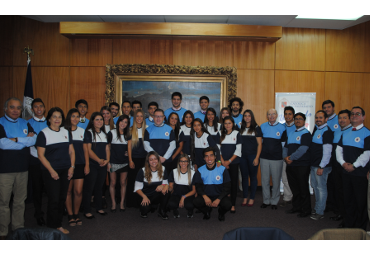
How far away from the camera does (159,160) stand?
12.4ft

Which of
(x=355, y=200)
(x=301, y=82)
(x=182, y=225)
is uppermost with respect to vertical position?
(x=301, y=82)

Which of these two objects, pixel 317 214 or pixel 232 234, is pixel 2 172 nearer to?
pixel 232 234

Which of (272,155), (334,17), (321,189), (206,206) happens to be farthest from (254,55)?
(206,206)

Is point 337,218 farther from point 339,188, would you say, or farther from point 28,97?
point 28,97

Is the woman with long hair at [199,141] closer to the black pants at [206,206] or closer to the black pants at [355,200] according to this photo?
the black pants at [206,206]

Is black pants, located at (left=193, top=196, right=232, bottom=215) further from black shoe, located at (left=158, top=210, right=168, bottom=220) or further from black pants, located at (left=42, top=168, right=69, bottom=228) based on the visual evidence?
black pants, located at (left=42, top=168, right=69, bottom=228)

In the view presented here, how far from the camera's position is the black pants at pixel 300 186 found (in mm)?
3875

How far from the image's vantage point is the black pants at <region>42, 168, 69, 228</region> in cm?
299

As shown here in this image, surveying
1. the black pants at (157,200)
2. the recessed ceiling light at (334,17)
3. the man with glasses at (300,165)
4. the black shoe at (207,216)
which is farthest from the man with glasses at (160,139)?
the recessed ceiling light at (334,17)

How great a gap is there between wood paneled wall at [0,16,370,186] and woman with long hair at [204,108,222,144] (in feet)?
6.40

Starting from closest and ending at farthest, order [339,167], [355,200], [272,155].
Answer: [355,200] → [339,167] → [272,155]

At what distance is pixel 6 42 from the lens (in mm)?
5676

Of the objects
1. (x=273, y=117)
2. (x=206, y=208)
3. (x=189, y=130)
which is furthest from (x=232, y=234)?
(x=273, y=117)

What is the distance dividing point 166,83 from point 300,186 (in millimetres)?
3421
